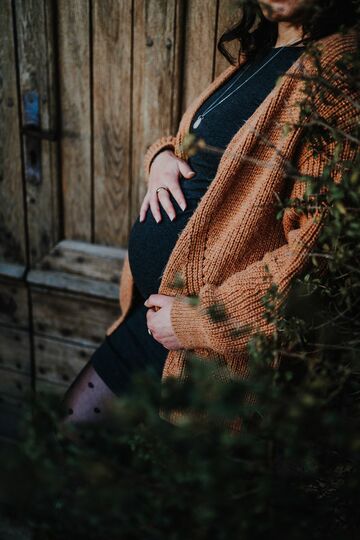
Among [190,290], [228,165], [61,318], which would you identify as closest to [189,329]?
[190,290]

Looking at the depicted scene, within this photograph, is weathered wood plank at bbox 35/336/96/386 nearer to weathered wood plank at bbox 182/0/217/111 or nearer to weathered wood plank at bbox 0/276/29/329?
weathered wood plank at bbox 0/276/29/329

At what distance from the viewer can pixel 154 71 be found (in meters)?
1.84

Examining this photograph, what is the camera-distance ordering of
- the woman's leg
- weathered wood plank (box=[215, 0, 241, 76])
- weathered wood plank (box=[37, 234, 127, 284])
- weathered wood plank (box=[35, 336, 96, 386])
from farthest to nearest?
1. weathered wood plank (box=[35, 336, 96, 386])
2. weathered wood plank (box=[37, 234, 127, 284])
3. weathered wood plank (box=[215, 0, 241, 76])
4. the woman's leg

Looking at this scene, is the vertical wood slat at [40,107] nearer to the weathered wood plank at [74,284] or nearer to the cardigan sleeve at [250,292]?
the weathered wood plank at [74,284]

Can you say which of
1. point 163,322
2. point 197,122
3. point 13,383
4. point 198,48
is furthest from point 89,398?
point 198,48

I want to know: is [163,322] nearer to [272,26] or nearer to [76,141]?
[272,26]

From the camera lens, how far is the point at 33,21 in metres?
1.94

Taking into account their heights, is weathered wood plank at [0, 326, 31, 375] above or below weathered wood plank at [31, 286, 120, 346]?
below

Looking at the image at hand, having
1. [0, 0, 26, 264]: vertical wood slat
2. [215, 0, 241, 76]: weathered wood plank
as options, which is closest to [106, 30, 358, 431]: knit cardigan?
[215, 0, 241, 76]: weathered wood plank

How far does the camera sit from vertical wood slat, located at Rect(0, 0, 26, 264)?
2.01m

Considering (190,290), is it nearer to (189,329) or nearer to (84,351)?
(189,329)

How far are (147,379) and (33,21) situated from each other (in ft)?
5.71

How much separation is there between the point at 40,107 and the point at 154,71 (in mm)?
501

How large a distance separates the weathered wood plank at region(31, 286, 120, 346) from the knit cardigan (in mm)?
932
